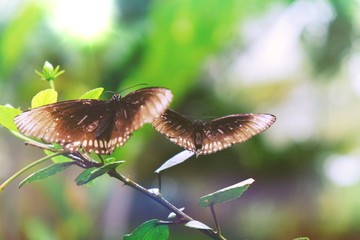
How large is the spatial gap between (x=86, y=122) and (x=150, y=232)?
2.7 inches

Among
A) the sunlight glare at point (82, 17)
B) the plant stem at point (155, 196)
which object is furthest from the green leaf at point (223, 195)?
the sunlight glare at point (82, 17)

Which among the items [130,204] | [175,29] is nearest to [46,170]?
[130,204]

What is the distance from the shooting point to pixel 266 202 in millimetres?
1598

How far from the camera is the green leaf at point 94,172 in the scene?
8.7 inches

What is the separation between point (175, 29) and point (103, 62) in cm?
25

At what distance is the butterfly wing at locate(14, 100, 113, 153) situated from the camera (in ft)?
0.71

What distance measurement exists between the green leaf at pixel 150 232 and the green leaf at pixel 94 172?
0.13 ft

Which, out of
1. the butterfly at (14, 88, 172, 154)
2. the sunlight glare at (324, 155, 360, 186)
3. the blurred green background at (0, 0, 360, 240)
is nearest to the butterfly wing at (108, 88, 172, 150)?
the butterfly at (14, 88, 172, 154)

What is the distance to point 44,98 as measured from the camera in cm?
25

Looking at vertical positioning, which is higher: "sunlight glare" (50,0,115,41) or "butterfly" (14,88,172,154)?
"sunlight glare" (50,0,115,41)

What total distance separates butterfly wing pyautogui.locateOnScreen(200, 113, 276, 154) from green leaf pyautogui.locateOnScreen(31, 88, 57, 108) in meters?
0.07

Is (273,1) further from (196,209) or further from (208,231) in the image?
(208,231)

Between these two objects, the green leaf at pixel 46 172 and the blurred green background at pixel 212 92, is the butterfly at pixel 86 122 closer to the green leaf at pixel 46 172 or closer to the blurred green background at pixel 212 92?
the green leaf at pixel 46 172

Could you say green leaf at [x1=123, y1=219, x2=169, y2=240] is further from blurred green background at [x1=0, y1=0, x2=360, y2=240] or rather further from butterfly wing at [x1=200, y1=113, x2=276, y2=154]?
blurred green background at [x1=0, y1=0, x2=360, y2=240]
